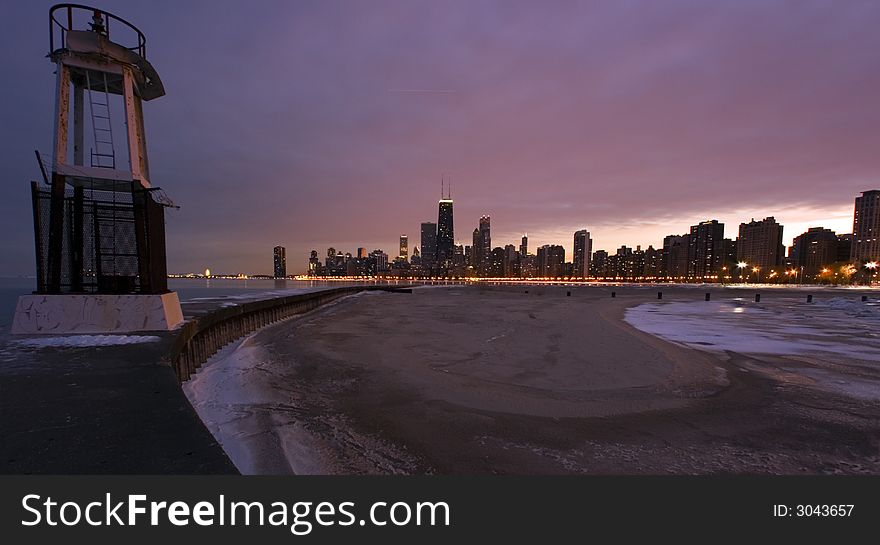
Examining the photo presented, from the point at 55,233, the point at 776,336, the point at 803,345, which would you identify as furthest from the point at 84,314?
the point at 776,336

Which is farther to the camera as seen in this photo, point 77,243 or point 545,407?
point 77,243

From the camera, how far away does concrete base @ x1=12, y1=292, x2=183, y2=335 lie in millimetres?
9969

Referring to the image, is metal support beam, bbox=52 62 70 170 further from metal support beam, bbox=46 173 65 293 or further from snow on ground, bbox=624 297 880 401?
snow on ground, bbox=624 297 880 401

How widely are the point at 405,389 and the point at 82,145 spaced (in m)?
12.8

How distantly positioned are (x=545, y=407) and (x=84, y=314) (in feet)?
40.7

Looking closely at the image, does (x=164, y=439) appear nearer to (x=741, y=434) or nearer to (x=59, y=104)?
(x=741, y=434)

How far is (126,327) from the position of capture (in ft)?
34.3

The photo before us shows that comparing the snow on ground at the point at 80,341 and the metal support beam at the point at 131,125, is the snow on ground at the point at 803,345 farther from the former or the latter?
the metal support beam at the point at 131,125

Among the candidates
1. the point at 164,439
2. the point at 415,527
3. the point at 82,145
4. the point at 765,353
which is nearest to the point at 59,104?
the point at 82,145

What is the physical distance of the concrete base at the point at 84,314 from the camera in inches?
392

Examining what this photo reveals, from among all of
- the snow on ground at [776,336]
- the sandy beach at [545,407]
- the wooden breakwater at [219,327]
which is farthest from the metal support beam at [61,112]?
the snow on ground at [776,336]

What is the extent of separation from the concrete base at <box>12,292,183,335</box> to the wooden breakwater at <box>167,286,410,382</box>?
1155 millimetres

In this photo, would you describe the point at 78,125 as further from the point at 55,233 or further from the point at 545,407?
the point at 545,407

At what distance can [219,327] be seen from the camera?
661 inches
